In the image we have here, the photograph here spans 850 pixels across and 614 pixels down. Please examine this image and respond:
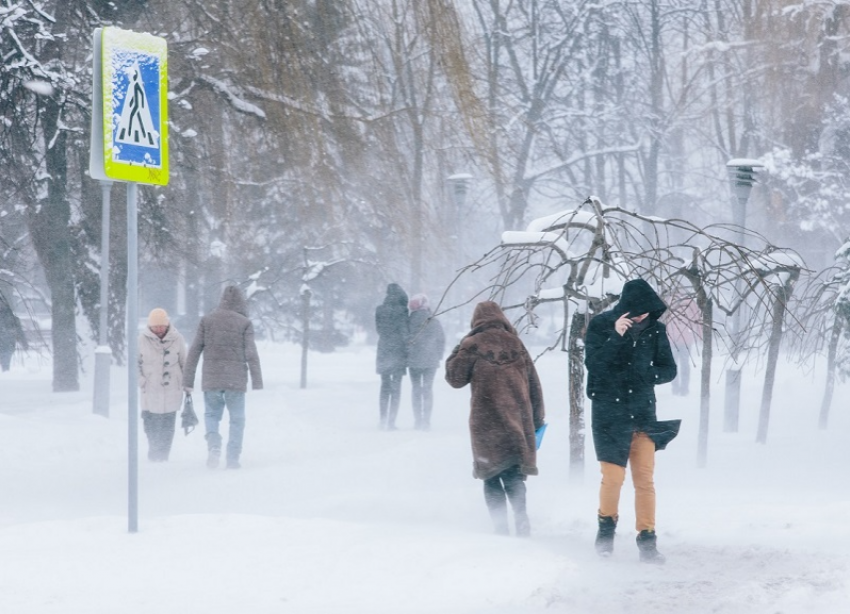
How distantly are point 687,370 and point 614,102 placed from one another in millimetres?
13511

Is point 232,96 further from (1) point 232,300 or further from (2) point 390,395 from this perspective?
(2) point 390,395

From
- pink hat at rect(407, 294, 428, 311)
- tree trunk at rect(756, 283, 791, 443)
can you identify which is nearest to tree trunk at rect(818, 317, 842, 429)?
tree trunk at rect(756, 283, 791, 443)

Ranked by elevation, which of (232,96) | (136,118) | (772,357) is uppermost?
(232,96)

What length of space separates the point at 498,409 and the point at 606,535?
1.16 m

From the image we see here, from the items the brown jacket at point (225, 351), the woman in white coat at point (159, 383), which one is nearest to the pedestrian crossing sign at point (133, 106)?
the brown jacket at point (225, 351)

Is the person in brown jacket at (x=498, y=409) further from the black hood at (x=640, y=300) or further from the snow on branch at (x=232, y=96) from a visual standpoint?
the snow on branch at (x=232, y=96)

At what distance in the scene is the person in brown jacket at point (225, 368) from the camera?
11.6 meters

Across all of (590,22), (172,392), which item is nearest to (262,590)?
(172,392)

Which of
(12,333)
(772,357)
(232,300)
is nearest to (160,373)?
(232,300)

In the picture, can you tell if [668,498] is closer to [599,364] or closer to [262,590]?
[599,364]

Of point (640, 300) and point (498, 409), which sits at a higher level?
point (640, 300)

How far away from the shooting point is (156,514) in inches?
340

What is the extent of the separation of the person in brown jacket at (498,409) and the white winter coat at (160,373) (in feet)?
16.0

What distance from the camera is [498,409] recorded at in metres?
7.70
